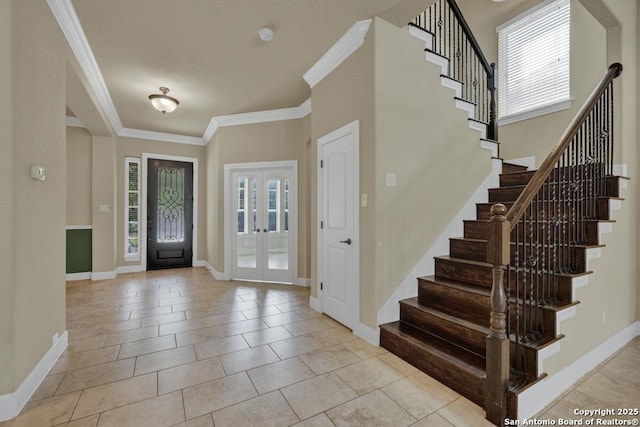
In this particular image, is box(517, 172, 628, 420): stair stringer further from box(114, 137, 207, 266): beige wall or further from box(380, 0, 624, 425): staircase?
box(114, 137, 207, 266): beige wall

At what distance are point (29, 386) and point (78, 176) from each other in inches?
189

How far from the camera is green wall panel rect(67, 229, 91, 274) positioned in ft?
18.1

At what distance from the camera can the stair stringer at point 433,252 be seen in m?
2.82

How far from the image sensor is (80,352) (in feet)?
8.55

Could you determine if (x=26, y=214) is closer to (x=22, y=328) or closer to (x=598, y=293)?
(x=22, y=328)

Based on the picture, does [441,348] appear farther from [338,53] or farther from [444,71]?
[338,53]

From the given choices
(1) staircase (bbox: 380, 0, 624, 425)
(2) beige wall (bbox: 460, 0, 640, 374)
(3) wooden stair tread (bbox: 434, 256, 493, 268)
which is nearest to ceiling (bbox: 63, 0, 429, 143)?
(1) staircase (bbox: 380, 0, 624, 425)

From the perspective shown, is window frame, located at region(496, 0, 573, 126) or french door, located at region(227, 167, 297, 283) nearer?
window frame, located at region(496, 0, 573, 126)

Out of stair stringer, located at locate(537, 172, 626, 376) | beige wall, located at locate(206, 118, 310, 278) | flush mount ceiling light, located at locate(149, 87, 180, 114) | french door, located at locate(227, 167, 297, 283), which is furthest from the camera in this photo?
french door, located at locate(227, 167, 297, 283)

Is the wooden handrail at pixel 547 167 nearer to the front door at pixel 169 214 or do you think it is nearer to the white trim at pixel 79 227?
the front door at pixel 169 214

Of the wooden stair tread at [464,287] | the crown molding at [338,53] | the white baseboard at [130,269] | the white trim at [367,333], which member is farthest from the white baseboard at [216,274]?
the wooden stair tread at [464,287]

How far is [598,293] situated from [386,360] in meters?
1.82

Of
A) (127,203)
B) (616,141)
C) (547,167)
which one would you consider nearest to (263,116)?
(127,203)

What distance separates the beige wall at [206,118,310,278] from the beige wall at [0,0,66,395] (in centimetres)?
289
